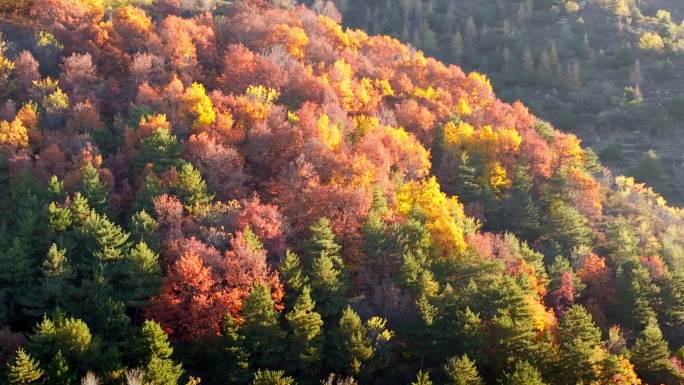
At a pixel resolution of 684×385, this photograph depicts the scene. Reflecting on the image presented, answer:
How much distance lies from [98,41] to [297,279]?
50392 millimetres

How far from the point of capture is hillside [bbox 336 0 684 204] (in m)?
128

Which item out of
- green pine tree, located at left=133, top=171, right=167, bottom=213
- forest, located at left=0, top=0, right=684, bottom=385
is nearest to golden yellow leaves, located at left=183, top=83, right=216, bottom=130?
forest, located at left=0, top=0, right=684, bottom=385

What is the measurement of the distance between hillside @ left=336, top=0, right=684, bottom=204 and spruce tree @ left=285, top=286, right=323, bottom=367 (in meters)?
→ 85.2

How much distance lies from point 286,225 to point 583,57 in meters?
121

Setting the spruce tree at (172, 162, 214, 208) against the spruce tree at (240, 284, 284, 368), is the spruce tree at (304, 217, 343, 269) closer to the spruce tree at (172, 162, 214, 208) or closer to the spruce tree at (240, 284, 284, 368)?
the spruce tree at (240, 284, 284, 368)

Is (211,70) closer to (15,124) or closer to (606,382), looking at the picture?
(15,124)

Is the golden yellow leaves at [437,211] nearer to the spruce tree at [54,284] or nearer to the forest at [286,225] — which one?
the forest at [286,225]

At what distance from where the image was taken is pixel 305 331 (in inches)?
1854

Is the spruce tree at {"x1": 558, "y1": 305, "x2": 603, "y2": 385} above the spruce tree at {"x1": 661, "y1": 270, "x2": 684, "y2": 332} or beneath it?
above

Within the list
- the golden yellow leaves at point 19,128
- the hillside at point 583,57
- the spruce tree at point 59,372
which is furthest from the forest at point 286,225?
the hillside at point 583,57

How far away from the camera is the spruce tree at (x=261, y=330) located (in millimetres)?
46312

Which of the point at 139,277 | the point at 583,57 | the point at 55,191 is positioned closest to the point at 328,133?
the point at 55,191

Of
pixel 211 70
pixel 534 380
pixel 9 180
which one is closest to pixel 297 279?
pixel 534 380

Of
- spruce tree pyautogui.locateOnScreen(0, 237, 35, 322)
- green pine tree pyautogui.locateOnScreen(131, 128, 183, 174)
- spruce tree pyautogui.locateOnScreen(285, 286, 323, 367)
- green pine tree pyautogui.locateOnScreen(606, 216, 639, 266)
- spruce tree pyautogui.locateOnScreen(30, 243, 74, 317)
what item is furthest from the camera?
green pine tree pyautogui.locateOnScreen(606, 216, 639, 266)
